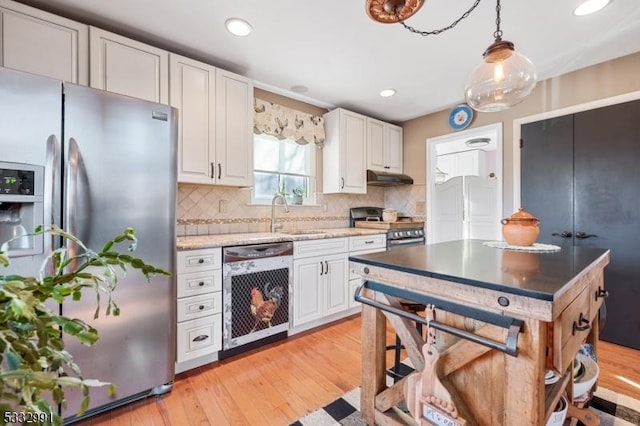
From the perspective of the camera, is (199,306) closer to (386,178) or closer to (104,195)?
(104,195)

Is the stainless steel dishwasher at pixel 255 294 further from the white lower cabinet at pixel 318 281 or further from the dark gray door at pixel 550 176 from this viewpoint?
the dark gray door at pixel 550 176

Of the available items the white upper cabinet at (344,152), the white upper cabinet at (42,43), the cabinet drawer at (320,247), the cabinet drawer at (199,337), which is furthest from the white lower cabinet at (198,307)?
the white upper cabinet at (344,152)

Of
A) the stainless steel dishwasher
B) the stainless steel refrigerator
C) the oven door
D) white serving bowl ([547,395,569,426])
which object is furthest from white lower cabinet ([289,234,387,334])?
white serving bowl ([547,395,569,426])

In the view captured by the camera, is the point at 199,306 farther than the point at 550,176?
No

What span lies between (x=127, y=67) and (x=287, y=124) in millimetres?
1524

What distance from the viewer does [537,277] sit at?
999 millimetres

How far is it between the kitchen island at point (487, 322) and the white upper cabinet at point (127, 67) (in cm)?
194

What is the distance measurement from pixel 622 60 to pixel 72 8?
13.8 ft

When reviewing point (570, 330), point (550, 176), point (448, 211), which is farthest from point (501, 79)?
point (448, 211)

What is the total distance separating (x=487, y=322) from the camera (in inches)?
37.9

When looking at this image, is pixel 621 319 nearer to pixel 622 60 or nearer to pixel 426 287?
pixel 622 60

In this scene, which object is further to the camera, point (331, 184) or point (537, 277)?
point (331, 184)

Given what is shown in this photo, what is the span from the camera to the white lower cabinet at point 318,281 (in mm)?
2654

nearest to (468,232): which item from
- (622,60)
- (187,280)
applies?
(622,60)
